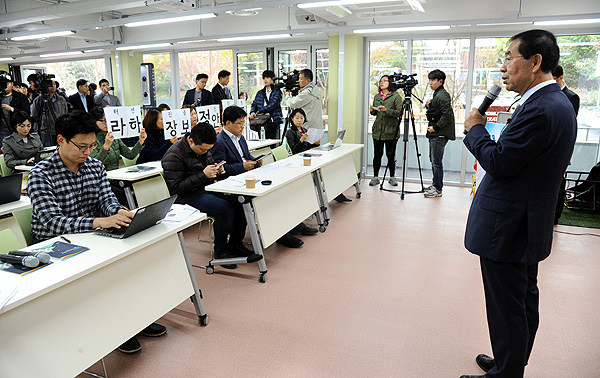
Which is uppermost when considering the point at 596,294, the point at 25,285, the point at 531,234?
the point at 531,234

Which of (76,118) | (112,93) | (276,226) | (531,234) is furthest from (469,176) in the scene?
(112,93)

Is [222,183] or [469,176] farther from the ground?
[222,183]

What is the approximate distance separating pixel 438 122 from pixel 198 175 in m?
3.64

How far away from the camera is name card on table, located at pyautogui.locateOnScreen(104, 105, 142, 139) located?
4.27 m

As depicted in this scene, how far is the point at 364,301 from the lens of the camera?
305cm

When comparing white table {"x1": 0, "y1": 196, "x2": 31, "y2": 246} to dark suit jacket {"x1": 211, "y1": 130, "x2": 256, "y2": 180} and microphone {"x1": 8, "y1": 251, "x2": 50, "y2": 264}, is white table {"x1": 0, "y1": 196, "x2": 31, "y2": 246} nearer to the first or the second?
microphone {"x1": 8, "y1": 251, "x2": 50, "y2": 264}

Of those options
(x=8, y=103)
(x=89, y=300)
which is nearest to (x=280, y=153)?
(x=89, y=300)

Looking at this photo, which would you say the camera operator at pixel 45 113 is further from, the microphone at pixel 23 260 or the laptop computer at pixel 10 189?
the microphone at pixel 23 260

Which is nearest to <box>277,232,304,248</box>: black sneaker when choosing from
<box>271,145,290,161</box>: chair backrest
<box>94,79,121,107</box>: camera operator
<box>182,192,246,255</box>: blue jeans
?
<box>182,192,246,255</box>: blue jeans

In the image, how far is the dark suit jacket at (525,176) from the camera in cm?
163

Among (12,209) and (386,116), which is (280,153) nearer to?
(386,116)

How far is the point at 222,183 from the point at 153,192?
3.78 ft

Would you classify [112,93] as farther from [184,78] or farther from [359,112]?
[359,112]

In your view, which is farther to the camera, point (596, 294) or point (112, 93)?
point (112, 93)
